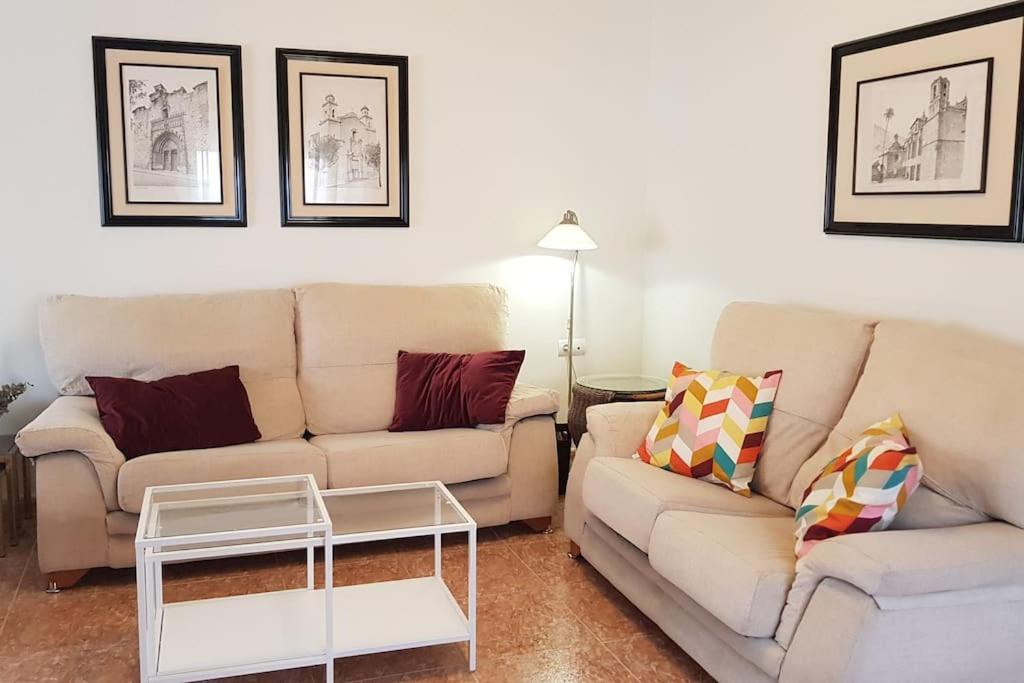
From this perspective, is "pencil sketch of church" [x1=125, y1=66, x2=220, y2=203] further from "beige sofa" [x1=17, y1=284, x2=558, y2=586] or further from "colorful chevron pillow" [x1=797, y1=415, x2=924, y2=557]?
"colorful chevron pillow" [x1=797, y1=415, x2=924, y2=557]

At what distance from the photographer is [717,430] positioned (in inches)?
127

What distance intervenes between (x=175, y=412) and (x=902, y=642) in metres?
2.54

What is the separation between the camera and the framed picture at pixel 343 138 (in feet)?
13.8

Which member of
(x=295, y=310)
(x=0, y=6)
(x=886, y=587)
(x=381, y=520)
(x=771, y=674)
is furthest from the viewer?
(x=295, y=310)

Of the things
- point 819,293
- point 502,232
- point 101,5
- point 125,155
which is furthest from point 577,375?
point 101,5

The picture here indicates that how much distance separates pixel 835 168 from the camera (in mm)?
3592

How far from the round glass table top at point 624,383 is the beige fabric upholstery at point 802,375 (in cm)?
81

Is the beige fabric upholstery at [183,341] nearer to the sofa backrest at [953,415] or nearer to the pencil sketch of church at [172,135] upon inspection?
the pencil sketch of church at [172,135]

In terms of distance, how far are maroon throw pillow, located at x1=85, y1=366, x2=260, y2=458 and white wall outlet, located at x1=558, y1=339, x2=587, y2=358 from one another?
1628 mm

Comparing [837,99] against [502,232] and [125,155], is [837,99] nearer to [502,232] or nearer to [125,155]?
[502,232]

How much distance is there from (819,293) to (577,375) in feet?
4.77

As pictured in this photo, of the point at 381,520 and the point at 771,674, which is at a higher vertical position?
the point at 381,520

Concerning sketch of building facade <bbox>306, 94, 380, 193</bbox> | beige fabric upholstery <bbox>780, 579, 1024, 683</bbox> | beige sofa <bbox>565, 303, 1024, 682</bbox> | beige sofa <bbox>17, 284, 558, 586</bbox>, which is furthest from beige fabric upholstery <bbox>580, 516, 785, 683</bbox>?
sketch of building facade <bbox>306, 94, 380, 193</bbox>

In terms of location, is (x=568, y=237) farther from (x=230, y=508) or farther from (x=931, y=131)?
(x=230, y=508)
